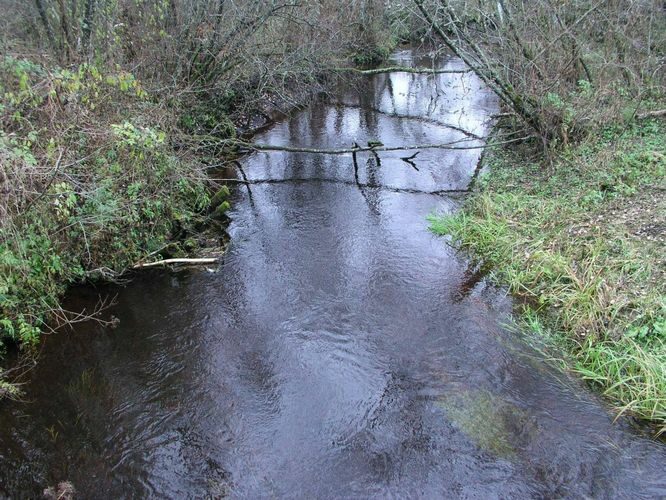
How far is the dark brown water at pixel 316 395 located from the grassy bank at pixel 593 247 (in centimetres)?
49

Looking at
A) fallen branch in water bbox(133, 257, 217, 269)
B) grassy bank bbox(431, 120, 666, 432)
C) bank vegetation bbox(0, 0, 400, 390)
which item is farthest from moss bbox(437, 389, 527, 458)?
bank vegetation bbox(0, 0, 400, 390)

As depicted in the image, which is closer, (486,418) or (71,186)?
(486,418)

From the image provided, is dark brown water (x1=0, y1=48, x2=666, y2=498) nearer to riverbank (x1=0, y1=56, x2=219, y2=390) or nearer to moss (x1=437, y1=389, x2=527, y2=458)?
moss (x1=437, y1=389, x2=527, y2=458)

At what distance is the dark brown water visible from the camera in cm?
539

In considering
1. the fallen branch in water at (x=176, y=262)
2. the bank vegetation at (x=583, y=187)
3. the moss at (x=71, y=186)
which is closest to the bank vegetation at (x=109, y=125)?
the moss at (x=71, y=186)

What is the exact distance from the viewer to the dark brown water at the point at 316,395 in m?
5.39

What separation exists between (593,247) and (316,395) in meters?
4.93

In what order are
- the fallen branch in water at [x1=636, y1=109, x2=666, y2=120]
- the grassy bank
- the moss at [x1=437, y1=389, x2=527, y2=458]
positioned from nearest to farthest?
1. the moss at [x1=437, y1=389, x2=527, y2=458]
2. the grassy bank
3. the fallen branch in water at [x1=636, y1=109, x2=666, y2=120]

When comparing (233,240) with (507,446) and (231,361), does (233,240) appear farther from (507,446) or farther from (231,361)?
(507,446)

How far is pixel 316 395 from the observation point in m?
6.47

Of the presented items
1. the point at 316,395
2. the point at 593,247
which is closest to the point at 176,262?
the point at 316,395

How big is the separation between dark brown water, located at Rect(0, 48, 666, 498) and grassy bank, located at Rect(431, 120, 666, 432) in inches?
19.4

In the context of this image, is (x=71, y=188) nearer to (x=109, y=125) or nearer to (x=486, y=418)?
(x=109, y=125)

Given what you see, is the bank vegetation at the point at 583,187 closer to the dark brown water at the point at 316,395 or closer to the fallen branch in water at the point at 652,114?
the fallen branch in water at the point at 652,114
